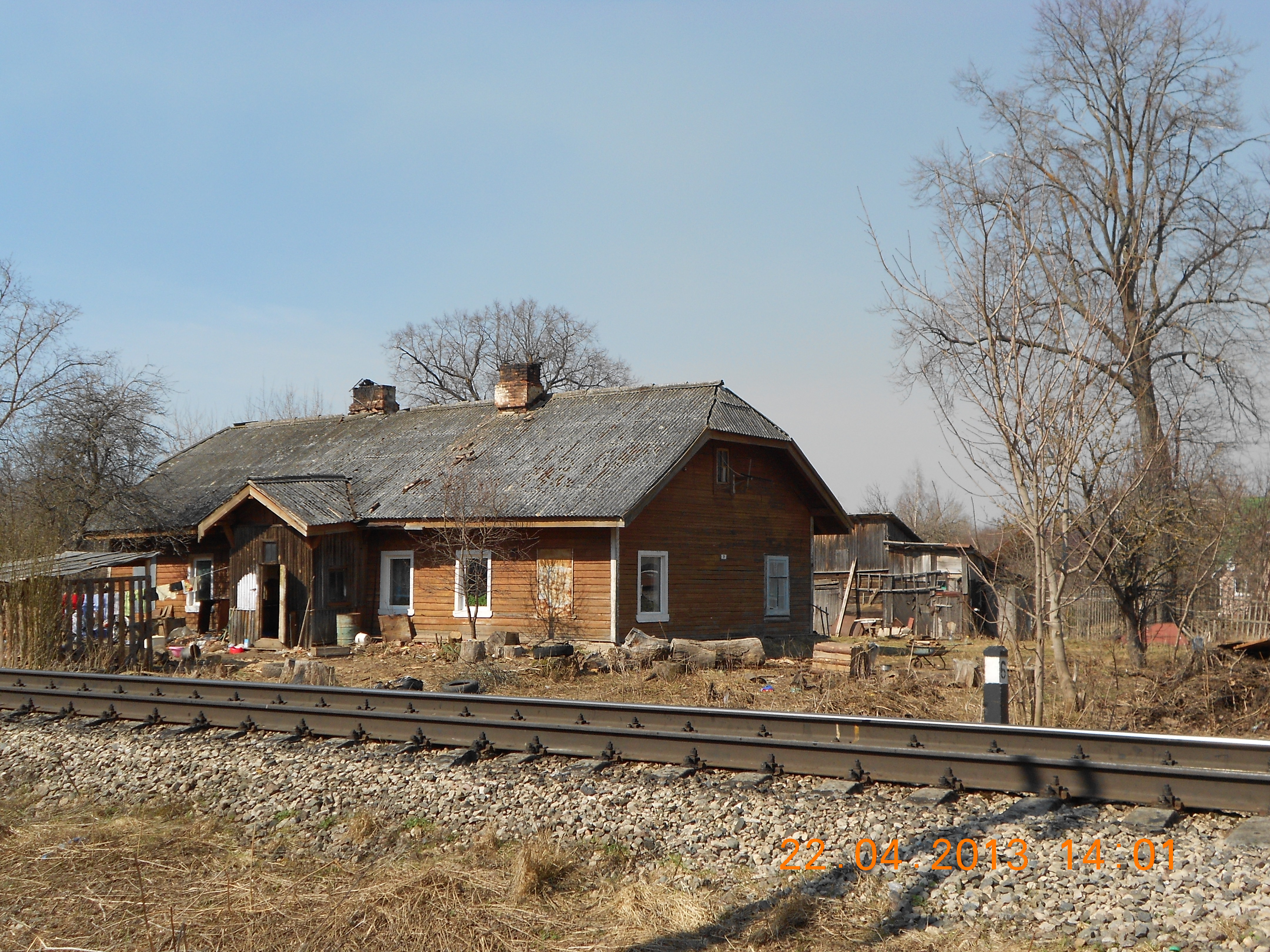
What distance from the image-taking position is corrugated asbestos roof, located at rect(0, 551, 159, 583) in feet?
51.3

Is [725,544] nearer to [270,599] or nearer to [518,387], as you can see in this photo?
[518,387]

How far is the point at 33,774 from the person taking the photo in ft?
30.2

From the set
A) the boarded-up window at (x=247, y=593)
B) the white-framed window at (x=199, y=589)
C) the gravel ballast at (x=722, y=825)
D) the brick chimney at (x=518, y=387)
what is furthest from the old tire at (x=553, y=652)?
the white-framed window at (x=199, y=589)

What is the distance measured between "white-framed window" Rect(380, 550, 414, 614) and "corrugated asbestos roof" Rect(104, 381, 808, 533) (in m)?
1.12

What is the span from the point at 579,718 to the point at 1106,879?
17.4ft

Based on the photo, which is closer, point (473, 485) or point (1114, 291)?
point (1114, 291)

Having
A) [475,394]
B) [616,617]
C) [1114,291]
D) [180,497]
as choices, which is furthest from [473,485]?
[475,394]

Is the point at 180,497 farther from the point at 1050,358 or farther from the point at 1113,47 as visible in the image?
the point at 1113,47

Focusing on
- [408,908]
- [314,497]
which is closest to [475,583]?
[314,497]

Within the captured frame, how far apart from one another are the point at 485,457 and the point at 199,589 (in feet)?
25.0

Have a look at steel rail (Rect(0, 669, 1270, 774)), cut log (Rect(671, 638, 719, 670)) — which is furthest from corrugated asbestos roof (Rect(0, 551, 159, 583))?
cut log (Rect(671, 638, 719, 670))

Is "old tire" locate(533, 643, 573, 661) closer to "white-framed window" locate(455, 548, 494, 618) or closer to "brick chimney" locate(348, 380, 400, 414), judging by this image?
"white-framed window" locate(455, 548, 494, 618)

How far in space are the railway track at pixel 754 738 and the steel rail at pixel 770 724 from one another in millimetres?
13

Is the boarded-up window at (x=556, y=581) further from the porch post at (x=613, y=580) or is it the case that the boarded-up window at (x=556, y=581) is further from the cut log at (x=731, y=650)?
the cut log at (x=731, y=650)
